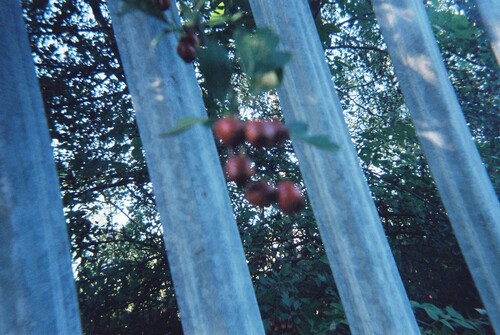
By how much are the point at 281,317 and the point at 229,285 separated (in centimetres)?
256

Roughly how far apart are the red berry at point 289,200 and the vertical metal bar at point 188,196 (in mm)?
357

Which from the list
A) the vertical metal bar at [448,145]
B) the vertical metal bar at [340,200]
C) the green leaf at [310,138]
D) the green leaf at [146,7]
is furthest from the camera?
the vertical metal bar at [448,145]

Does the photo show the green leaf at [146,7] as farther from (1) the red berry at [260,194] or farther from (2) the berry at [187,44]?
(1) the red berry at [260,194]

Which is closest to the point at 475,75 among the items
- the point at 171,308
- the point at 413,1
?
the point at 413,1

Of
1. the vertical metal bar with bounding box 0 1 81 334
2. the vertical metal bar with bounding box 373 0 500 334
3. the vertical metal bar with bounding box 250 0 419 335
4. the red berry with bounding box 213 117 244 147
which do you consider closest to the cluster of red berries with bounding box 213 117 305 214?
the red berry with bounding box 213 117 244 147

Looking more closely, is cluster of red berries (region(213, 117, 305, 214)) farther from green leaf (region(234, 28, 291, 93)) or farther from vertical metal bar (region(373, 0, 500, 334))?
vertical metal bar (region(373, 0, 500, 334))

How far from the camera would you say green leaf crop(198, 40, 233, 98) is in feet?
1.28

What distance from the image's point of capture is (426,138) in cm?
145

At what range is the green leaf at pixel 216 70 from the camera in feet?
1.28

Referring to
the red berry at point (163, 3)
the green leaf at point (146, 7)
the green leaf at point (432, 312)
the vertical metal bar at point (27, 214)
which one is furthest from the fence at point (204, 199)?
the green leaf at point (432, 312)

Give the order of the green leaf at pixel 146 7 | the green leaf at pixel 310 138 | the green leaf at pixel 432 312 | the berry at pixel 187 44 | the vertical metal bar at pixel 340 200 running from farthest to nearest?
the green leaf at pixel 432 312 → the vertical metal bar at pixel 340 200 → the berry at pixel 187 44 → the green leaf at pixel 146 7 → the green leaf at pixel 310 138

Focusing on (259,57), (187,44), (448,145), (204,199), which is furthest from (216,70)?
(448,145)

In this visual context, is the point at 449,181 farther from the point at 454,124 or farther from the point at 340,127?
the point at 340,127

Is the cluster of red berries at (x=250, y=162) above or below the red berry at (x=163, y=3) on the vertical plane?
below
